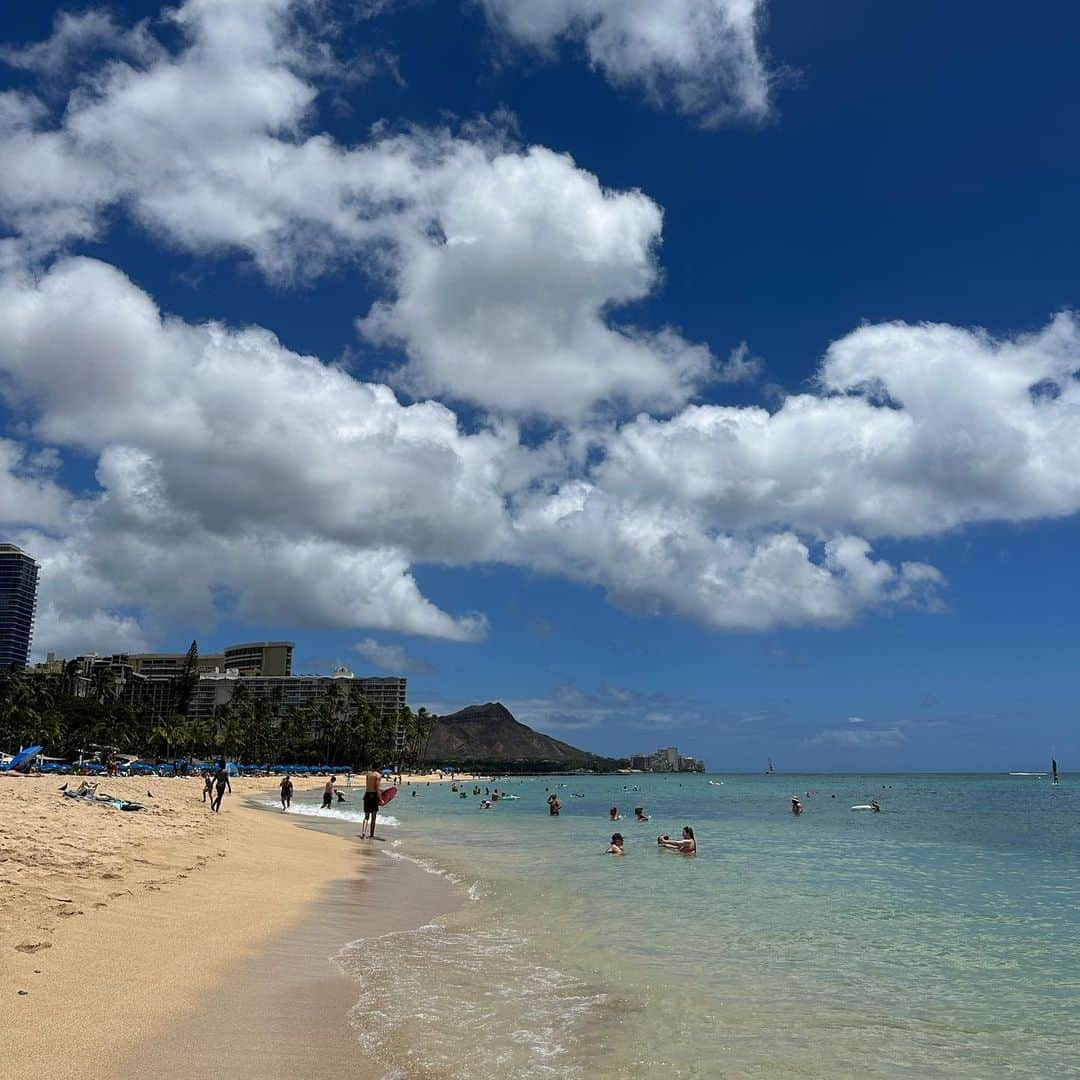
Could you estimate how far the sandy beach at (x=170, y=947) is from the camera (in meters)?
6.50

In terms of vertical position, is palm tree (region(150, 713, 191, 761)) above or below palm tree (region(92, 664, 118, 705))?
below

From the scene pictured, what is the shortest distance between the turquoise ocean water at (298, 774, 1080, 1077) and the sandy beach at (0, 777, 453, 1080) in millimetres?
814

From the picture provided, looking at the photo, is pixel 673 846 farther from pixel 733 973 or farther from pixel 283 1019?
pixel 283 1019

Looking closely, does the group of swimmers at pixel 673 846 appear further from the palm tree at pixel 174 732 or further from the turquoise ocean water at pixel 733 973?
the palm tree at pixel 174 732

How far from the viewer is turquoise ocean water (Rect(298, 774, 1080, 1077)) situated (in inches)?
297

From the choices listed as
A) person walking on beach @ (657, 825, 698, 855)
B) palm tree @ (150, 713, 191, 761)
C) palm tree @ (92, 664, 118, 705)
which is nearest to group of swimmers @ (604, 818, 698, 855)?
person walking on beach @ (657, 825, 698, 855)

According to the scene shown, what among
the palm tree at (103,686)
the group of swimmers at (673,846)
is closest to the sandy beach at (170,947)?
the group of swimmers at (673,846)

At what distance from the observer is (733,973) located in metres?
10.8

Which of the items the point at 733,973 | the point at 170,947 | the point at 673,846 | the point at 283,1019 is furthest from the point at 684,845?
the point at 283,1019

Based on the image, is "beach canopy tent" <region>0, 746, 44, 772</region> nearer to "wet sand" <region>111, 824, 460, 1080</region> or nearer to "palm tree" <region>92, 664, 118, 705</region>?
"wet sand" <region>111, 824, 460, 1080</region>

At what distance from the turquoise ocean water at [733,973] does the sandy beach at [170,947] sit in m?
0.81

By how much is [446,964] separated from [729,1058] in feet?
14.1

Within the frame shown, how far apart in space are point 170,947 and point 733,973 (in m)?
6.79

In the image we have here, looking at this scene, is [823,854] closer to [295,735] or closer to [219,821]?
[219,821]
